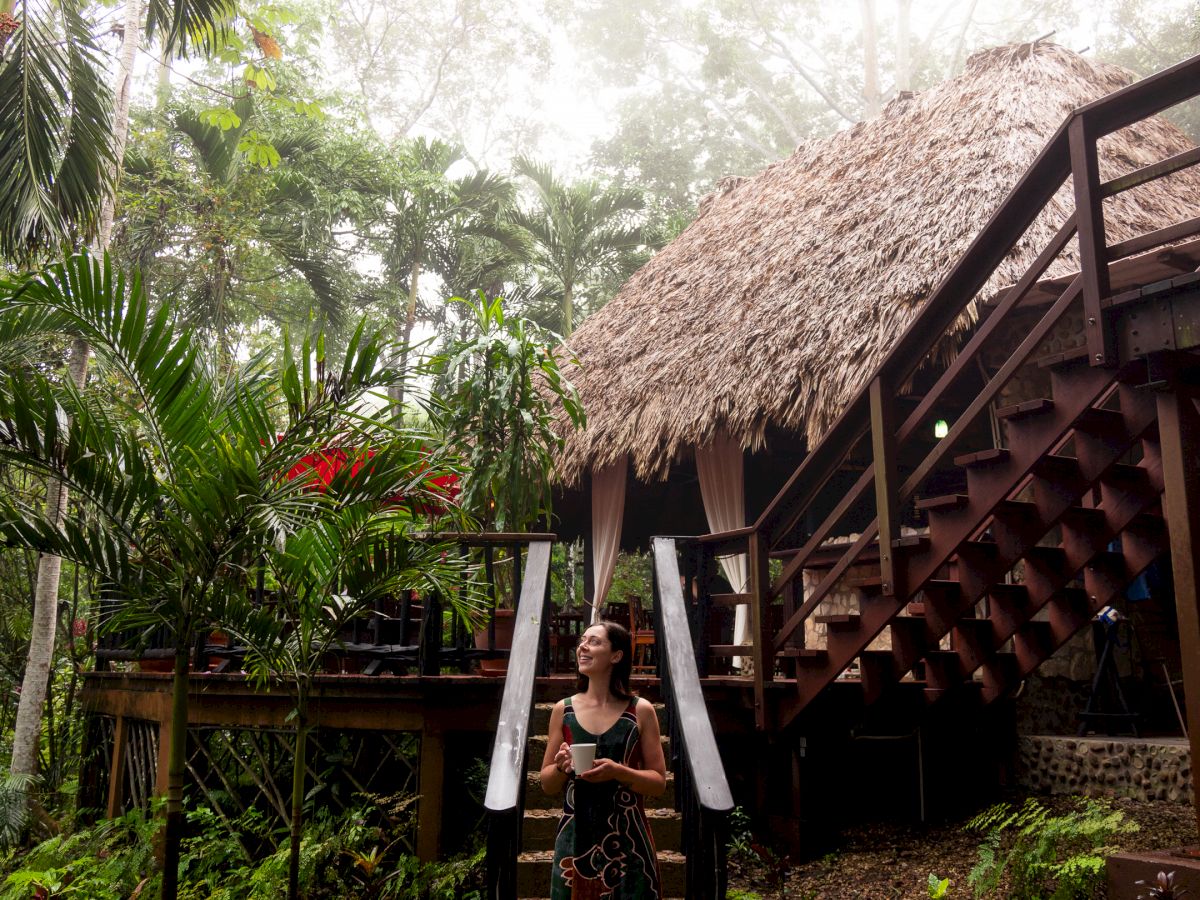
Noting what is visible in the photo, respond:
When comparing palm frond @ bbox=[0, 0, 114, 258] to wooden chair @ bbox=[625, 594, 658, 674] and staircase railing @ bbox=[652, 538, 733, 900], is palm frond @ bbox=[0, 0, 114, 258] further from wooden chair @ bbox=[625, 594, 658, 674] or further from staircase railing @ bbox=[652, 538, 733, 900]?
wooden chair @ bbox=[625, 594, 658, 674]

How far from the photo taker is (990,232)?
3.86 m

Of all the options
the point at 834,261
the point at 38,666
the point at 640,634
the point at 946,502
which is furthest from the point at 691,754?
the point at 38,666

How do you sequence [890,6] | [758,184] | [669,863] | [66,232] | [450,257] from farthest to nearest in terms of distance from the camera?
[890,6], [450,257], [758,184], [66,232], [669,863]

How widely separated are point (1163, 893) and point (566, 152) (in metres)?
28.0

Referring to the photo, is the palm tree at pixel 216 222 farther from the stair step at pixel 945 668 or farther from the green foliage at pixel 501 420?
the stair step at pixel 945 668

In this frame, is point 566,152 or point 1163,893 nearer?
point 1163,893

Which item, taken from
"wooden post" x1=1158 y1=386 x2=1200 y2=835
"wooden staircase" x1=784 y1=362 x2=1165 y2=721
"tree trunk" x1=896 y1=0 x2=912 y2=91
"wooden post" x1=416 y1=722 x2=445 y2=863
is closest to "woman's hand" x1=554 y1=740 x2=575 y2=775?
"wooden post" x1=1158 y1=386 x2=1200 y2=835

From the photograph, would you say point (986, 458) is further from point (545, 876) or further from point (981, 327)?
point (545, 876)

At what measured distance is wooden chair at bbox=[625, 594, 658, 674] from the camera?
8.12 metres

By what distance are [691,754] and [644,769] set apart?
402 mm

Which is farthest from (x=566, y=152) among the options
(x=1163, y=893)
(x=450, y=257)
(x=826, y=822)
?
(x=1163, y=893)

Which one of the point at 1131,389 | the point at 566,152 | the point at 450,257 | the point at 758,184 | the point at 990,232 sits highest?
the point at 566,152

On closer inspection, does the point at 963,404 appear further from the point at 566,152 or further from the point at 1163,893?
the point at 566,152

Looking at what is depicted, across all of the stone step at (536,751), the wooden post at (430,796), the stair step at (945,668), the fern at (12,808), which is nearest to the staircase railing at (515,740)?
the stone step at (536,751)
